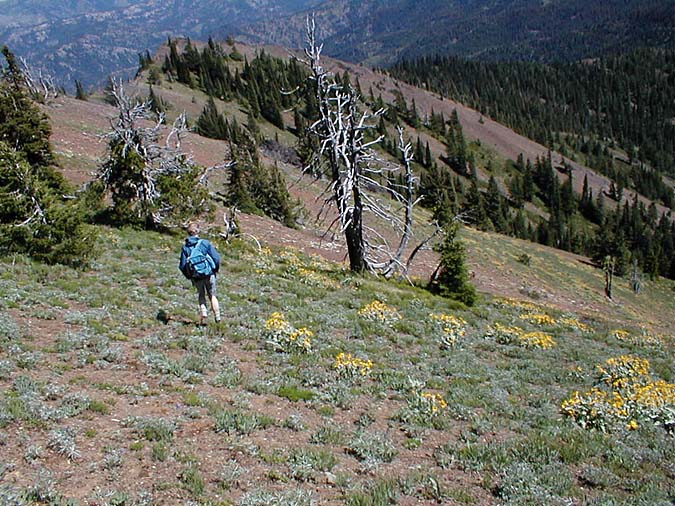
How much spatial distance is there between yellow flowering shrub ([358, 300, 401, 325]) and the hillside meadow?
0.23 feet

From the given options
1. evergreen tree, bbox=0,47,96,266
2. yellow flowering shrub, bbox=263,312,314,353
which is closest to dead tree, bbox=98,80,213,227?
evergreen tree, bbox=0,47,96,266

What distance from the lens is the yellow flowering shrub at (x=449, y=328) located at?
1453 cm

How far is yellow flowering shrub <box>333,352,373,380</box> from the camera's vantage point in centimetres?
1065

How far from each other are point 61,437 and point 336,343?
23.5ft

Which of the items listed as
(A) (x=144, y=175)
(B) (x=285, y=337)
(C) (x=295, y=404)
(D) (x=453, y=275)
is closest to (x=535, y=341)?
(D) (x=453, y=275)

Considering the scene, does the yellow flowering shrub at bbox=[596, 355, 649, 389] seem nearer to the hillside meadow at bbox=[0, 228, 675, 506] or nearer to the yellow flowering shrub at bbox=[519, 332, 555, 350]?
the hillside meadow at bbox=[0, 228, 675, 506]

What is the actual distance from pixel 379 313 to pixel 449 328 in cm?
235

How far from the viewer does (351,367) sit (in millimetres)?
10773

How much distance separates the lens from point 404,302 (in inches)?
741

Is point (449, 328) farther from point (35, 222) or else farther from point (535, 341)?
point (35, 222)

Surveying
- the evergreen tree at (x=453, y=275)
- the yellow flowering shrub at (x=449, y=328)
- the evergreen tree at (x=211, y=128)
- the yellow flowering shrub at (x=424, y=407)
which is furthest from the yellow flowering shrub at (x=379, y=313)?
the evergreen tree at (x=211, y=128)

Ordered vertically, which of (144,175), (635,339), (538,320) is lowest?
(635,339)

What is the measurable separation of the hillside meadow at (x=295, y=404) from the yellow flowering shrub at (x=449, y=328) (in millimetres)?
218

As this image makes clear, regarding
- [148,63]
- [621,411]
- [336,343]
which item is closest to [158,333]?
[336,343]
